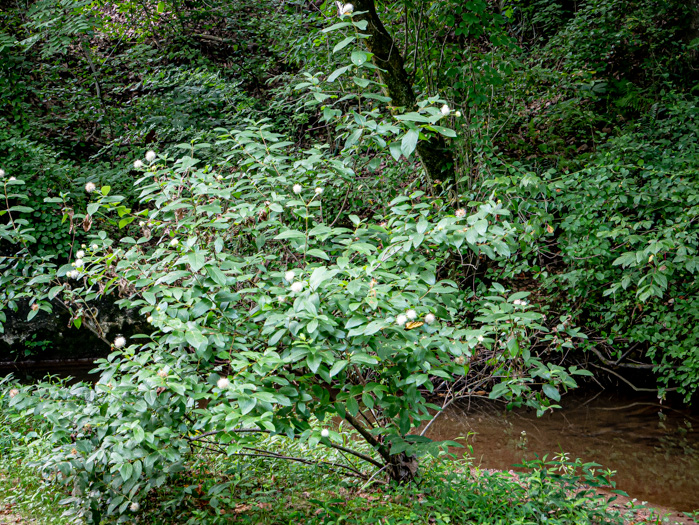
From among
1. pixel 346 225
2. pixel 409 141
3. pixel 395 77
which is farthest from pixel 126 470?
pixel 346 225

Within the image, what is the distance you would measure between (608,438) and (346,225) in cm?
418

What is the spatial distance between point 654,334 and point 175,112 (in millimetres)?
7389

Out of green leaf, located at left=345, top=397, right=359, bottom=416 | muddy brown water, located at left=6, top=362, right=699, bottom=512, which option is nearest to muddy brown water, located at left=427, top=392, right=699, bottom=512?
muddy brown water, located at left=6, top=362, right=699, bottom=512

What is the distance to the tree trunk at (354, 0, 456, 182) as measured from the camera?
491 centimetres

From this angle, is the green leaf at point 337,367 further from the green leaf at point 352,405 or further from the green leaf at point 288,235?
the green leaf at point 288,235

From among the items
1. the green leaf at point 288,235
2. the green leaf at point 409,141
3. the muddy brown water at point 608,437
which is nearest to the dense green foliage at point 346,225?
the green leaf at point 409,141

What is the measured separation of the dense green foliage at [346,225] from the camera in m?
A: 2.29

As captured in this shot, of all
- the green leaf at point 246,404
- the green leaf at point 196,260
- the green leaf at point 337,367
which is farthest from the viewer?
the green leaf at point 196,260

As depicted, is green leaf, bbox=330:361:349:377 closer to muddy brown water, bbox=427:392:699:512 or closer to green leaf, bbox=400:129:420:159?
green leaf, bbox=400:129:420:159

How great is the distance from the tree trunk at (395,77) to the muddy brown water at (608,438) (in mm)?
2578

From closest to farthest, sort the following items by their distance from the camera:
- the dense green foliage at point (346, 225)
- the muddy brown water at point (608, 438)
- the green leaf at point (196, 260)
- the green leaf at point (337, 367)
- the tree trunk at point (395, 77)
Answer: the green leaf at point (337, 367), the green leaf at point (196, 260), the dense green foliage at point (346, 225), the muddy brown water at point (608, 438), the tree trunk at point (395, 77)

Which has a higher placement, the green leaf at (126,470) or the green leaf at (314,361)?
the green leaf at (314,361)

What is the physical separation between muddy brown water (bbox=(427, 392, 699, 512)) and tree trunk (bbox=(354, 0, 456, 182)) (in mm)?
2578

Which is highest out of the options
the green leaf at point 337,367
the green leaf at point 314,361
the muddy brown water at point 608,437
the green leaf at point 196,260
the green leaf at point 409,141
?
the green leaf at point 409,141
